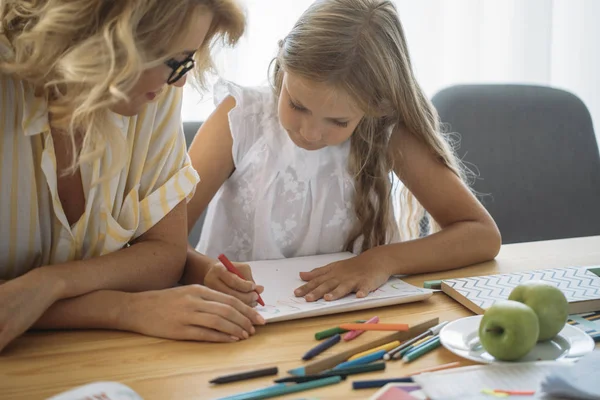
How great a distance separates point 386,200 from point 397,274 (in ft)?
1.08

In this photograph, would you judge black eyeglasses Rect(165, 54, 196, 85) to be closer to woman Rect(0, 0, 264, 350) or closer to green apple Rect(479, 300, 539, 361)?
woman Rect(0, 0, 264, 350)

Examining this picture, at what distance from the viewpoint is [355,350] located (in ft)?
3.14

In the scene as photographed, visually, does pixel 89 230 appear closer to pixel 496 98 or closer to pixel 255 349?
pixel 255 349

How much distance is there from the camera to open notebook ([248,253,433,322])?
3.54ft

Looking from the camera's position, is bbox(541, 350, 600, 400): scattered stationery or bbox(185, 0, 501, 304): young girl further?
bbox(185, 0, 501, 304): young girl

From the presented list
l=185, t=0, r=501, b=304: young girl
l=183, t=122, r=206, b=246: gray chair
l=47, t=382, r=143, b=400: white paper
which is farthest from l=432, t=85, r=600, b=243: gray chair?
l=47, t=382, r=143, b=400: white paper

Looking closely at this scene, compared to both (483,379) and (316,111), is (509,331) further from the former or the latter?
(316,111)

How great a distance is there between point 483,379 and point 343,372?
6.4 inches

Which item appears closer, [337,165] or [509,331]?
[509,331]

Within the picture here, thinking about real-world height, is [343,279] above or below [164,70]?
below

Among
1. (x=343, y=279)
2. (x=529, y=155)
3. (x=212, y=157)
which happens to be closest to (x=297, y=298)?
(x=343, y=279)

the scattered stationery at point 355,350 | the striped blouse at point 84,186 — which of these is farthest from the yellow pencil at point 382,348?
the striped blouse at point 84,186

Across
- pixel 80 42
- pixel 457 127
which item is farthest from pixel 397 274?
pixel 457 127

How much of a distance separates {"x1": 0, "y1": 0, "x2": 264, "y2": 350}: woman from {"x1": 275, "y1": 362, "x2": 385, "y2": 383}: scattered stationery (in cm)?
16
